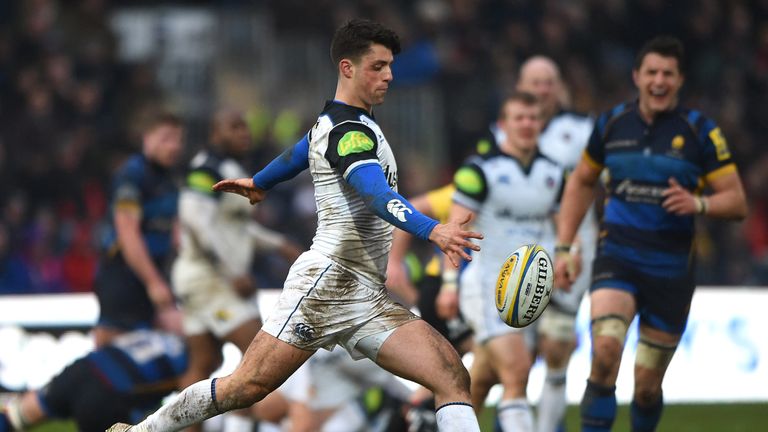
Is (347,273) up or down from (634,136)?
down

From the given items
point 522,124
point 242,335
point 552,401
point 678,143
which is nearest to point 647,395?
point 552,401

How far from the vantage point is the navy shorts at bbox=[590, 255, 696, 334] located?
26.2ft

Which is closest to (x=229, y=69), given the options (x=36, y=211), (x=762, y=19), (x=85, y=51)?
(x=85, y=51)

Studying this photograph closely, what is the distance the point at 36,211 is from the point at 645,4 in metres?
9.06

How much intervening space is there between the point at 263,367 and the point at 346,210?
0.86 meters

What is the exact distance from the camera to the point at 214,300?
33.6 feet

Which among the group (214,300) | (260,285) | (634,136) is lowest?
(260,285)

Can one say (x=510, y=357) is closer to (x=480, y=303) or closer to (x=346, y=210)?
(x=480, y=303)

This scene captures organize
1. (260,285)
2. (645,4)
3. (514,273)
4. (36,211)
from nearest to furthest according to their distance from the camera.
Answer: (514,273)
(260,285)
(36,211)
(645,4)

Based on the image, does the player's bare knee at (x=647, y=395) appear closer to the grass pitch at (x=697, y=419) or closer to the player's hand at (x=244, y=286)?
the grass pitch at (x=697, y=419)

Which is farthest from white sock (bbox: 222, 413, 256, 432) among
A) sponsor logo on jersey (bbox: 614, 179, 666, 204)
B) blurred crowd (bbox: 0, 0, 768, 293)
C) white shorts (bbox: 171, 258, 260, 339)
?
blurred crowd (bbox: 0, 0, 768, 293)

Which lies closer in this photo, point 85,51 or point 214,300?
point 214,300

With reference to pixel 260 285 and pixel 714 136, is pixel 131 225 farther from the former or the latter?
pixel 260 285

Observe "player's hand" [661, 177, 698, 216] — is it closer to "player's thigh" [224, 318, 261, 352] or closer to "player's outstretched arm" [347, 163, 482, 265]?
"player's outstretched arm" [347, 163, 482, 265]
